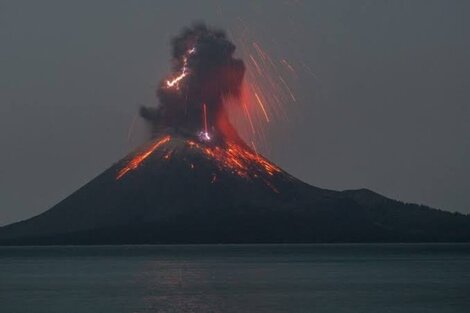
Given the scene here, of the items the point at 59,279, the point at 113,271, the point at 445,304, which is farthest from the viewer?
the point at 113,271

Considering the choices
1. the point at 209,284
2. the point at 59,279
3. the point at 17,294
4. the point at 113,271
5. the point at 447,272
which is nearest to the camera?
the point at 17,294

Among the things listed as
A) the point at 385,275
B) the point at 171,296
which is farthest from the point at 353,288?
the point at 385,275

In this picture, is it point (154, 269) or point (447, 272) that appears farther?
point (154, 269)

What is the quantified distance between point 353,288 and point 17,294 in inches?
1326

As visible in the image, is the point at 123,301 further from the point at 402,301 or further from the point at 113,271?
the point at 113,271

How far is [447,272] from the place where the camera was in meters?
145

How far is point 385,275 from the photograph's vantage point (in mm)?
138375

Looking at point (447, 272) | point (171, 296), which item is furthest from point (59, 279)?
point (447, 272)

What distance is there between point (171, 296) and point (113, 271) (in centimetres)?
5921

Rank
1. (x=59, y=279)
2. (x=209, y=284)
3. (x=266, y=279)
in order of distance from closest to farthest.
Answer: (x=209, y=284)
(x=266, y=279)
(x=59, y=279)

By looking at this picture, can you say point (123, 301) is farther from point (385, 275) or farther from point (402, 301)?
point (385, 275)

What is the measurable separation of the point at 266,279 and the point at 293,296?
28786 mm

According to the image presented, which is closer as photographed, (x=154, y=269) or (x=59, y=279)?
(x=59, y=279)

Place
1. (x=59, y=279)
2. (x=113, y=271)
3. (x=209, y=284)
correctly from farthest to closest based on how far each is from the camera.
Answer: (x=113, y=271)
(x=59, y=279)
(x=209, y=284)
